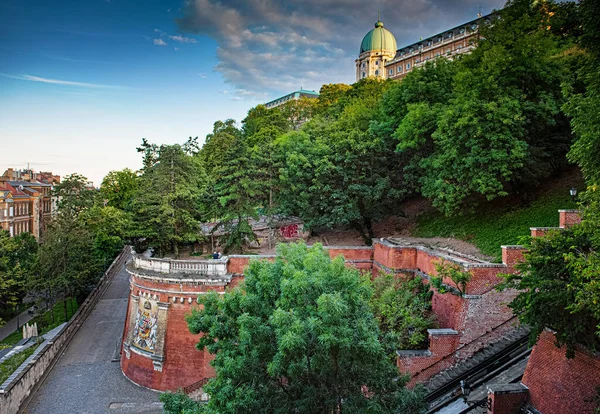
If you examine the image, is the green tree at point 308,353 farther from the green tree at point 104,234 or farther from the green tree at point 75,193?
the green tree at point 104,234

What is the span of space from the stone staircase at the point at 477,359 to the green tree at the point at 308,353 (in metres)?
5.57

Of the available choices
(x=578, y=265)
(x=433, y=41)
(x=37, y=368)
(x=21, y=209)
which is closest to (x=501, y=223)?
(x=578, y=265)

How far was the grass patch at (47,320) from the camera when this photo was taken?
34.2 meters

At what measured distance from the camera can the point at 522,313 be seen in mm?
13016

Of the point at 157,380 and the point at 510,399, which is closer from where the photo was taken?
the point at 510,399

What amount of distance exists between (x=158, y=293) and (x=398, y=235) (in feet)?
51.8

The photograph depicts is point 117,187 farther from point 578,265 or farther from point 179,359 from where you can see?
point 578,265

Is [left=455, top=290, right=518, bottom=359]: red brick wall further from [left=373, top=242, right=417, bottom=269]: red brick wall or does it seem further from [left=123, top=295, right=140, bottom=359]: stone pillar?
[left=123, top=295, right=140, bottom=359]: stone pillar

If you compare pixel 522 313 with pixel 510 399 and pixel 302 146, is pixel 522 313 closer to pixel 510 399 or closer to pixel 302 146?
pixel 510 399

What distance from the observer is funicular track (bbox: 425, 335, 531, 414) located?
1636cm

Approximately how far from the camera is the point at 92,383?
24250 mm

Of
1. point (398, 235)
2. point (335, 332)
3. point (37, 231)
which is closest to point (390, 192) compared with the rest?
point (398, 235)

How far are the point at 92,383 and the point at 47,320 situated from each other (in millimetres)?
16747

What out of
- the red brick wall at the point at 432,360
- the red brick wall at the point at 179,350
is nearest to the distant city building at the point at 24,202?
the red brick wall at the point at 179,350
